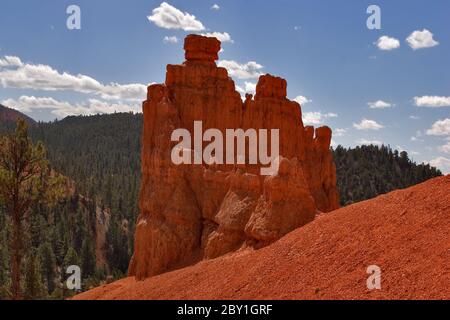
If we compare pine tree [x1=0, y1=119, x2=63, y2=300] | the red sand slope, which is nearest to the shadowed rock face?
the red sand slope

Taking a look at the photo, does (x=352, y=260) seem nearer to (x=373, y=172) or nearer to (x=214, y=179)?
(x=214, y=179)

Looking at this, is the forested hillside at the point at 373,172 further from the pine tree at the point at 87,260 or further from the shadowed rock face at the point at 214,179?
the shadowed rock face at the point at 214,179

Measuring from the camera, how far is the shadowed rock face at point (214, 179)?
1598 centimetres

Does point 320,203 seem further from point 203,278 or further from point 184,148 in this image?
point 203,278

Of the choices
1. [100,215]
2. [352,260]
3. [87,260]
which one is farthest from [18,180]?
[100,215]

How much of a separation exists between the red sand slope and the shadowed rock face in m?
1.36

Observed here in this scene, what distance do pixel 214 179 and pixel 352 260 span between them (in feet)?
30.8

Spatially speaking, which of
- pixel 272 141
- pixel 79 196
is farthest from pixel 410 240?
pixel 79 196

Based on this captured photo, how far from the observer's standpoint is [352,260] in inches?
445

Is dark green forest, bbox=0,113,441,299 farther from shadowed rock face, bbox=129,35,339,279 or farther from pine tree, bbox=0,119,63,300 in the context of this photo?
shadowed rock face, bbox=129,35,339,279

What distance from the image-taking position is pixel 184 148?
2188 cm

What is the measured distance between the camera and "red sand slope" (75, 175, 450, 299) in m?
9.95
